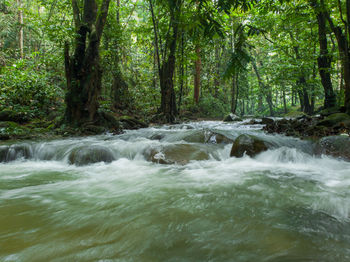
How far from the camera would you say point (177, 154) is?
15.0ft

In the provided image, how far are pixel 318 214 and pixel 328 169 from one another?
2263mm

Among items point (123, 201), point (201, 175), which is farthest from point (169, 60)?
point (123, 201)

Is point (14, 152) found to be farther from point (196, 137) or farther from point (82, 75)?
point (196, 137)

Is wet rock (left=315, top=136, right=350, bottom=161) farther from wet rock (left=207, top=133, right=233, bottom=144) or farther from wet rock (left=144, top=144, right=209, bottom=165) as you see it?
wet rock (left=144, top=144, right=209, bottom=165)

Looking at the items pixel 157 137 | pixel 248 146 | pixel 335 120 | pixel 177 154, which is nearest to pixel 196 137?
pixel 157 137

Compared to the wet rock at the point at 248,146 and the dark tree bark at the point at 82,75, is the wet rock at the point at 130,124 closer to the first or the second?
the dark tree bark at the point at 82,75

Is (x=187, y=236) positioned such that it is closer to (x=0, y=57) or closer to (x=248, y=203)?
(x=248, y=203)

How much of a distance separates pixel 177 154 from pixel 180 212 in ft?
8.16

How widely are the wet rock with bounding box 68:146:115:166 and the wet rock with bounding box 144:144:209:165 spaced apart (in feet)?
2.76

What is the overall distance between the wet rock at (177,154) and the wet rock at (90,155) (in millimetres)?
841

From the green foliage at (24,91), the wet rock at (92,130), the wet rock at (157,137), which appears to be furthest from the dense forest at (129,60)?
the wet rock at (157,137)

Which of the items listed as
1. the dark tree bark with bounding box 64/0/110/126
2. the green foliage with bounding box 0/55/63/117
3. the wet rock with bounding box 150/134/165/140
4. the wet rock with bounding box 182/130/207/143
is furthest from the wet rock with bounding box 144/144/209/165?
the green foliage with bounding box 0/55/63/117

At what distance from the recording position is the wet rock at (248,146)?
4602mm

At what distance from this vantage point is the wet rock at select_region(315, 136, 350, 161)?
412 centimetres
